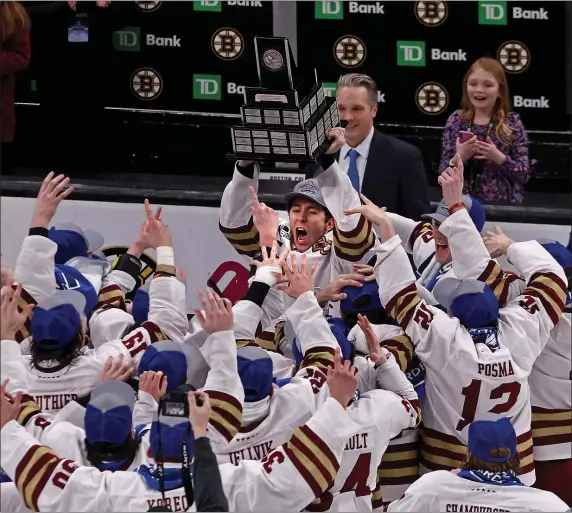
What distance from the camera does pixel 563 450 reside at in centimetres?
688

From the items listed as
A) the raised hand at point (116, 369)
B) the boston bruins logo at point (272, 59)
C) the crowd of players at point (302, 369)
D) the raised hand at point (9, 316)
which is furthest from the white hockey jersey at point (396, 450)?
the raised hand at point (9, 316)

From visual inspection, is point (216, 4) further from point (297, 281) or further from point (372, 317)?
point (297, 281)

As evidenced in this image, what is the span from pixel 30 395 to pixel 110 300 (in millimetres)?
1092

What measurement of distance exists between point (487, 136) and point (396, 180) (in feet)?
2.07

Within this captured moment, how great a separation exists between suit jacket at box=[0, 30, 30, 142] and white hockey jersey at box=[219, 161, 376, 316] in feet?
6.79

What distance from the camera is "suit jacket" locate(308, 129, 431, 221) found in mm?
7922

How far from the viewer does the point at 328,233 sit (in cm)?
717

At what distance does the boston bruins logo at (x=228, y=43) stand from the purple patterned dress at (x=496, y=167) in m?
1.69

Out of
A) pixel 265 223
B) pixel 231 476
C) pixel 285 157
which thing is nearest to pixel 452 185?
pixel 285 157

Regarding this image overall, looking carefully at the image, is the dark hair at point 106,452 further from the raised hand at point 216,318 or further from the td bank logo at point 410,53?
the td bank logo at point 410,53

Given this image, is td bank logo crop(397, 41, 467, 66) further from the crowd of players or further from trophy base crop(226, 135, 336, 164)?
trophy base crop(226, 135, 336, 164)

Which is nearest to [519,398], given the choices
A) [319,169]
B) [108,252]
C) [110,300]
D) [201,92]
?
[319,169]

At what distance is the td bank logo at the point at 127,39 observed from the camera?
9195 millimetres

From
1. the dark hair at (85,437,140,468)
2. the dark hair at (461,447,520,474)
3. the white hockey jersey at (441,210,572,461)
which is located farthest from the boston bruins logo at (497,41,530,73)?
the dark hair at (85,437,140,468)
